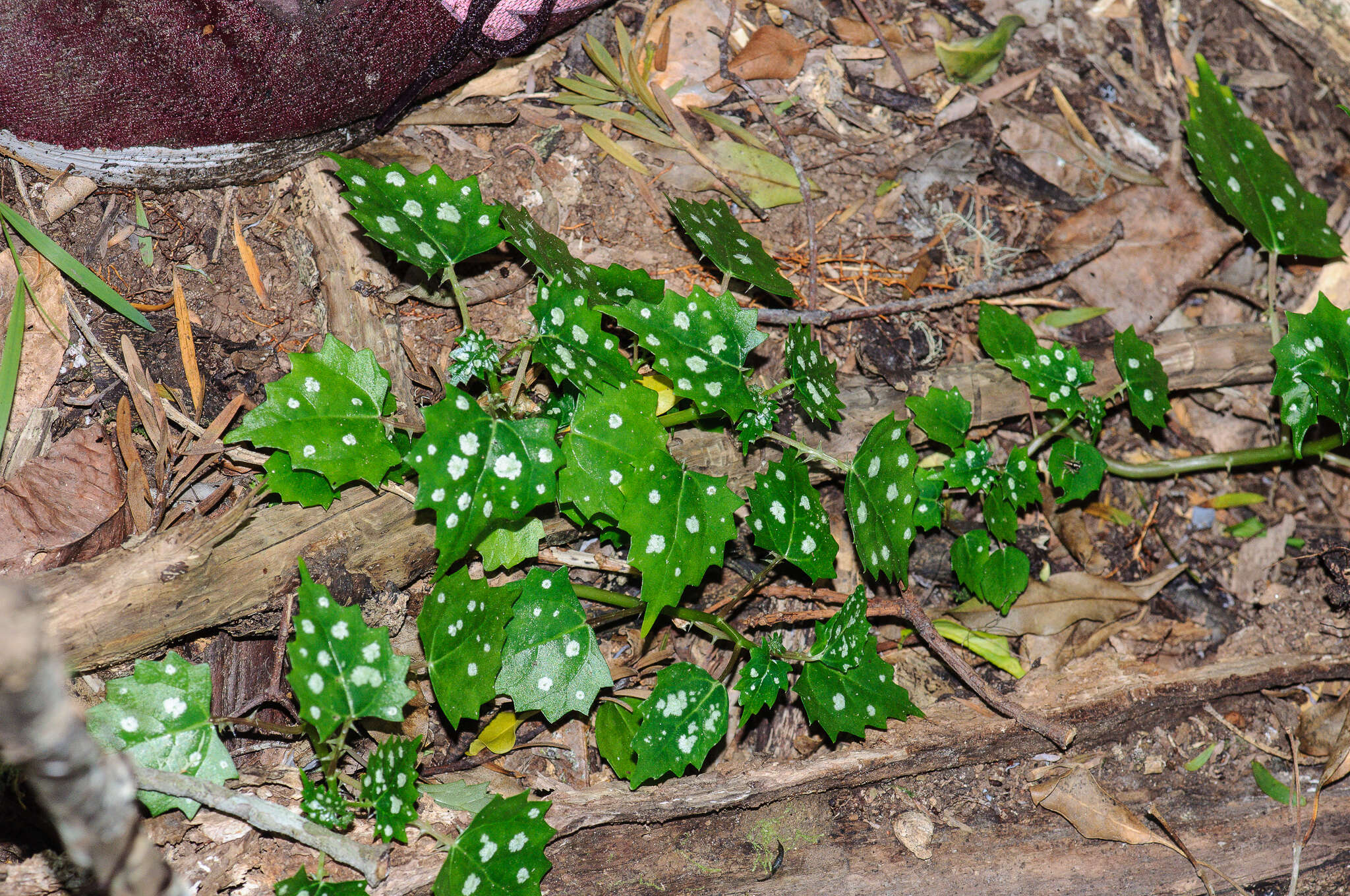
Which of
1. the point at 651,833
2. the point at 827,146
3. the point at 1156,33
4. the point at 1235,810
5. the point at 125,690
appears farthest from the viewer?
the point at 1156,33

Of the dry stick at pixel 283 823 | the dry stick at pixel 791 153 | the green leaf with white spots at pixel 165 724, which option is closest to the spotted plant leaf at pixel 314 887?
the dry stick at pixel 283 823

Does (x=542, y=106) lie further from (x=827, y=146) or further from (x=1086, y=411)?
(x=1086, y=411)

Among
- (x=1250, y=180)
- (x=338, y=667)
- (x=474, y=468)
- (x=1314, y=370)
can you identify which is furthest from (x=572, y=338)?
(x=1250, y=180)

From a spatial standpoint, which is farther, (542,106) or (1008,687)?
(542,106)

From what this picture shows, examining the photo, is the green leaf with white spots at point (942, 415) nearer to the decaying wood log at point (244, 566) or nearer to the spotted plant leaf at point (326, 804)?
the decaying wood log at point (244, 566)

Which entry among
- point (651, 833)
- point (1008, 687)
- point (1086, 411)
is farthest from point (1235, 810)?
point (651, 833)

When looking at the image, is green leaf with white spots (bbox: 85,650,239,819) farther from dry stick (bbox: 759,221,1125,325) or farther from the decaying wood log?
dry stick (bbox: 759,221,1125,325)

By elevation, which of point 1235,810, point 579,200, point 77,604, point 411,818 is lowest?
point 1235,810
